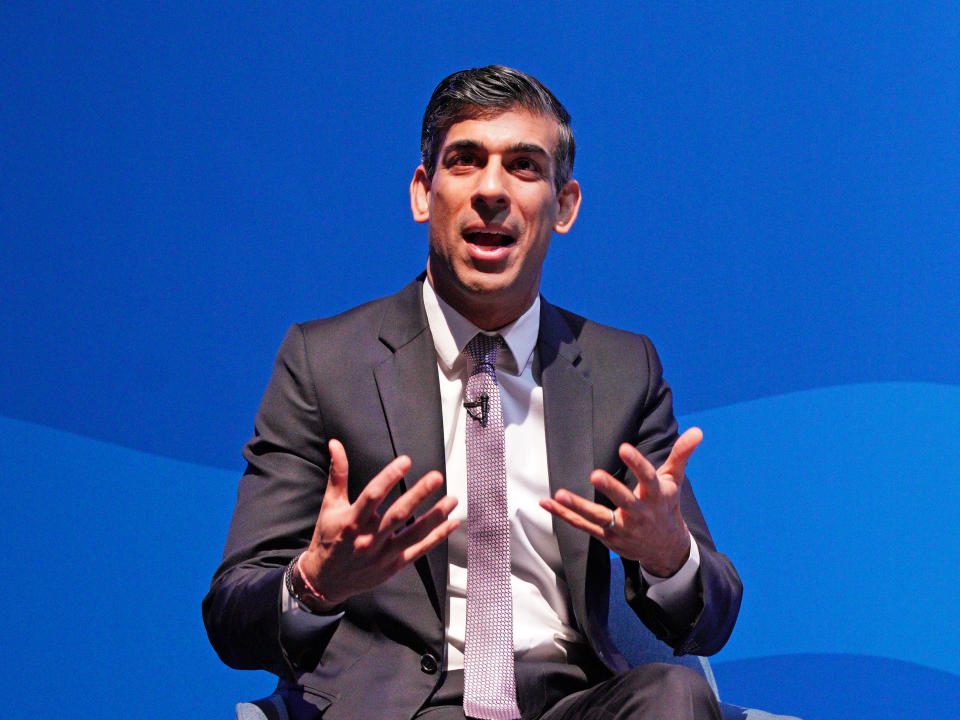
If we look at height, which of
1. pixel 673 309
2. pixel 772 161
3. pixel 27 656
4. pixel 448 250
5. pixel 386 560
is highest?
pixel 772 161

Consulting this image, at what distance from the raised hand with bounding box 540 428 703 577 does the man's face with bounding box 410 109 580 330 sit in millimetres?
507

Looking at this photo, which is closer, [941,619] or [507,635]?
[507,635]

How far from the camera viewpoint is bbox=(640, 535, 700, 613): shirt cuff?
1730 millimetres

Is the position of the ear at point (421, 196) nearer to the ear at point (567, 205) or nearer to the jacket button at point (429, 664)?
the ear at point (567, 205)

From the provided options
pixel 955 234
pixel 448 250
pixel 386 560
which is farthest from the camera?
pixel 955 234

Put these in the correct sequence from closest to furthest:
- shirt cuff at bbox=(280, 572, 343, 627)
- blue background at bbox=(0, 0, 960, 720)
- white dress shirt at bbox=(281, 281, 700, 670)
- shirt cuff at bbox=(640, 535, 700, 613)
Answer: shirt cuff at bbox=(280, 572, 343, 627) < shirt cuff at bbox=(640, 535, 700, 613) < white dress shirt at bbox=(281, 281, 700, 670) < blue background at bbox=(0, 0, 960, 720)

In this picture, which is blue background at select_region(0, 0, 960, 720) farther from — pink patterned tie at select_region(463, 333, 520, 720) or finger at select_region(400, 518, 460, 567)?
finger at select_region(400, 518, 460, 567)

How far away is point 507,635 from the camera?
178cm

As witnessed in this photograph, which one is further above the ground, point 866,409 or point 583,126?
point 583,126

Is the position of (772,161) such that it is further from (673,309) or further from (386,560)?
(386,560)

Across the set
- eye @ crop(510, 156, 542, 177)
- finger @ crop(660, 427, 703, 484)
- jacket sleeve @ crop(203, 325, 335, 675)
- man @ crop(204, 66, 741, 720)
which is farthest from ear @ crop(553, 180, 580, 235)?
finger @ crop(660, 427, 703, 484)

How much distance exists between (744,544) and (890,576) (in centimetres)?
36

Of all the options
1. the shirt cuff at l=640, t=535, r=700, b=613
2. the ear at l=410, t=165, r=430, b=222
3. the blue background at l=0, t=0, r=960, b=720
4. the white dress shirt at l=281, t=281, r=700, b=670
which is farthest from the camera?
the blue background at l=0, t=0, r=960, b=720

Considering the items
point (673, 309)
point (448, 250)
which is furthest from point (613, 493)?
point (673, 309)
